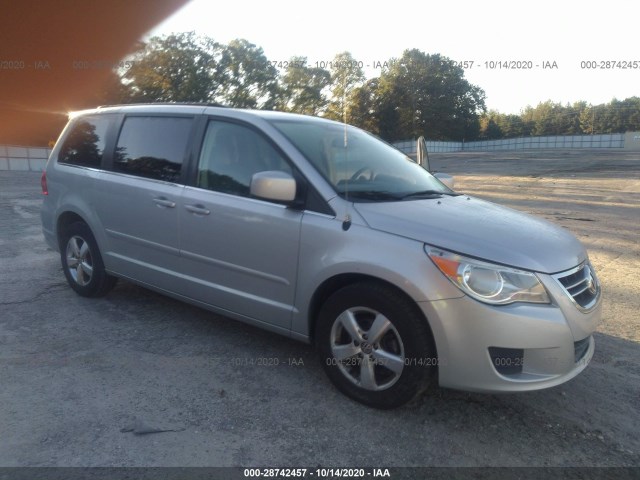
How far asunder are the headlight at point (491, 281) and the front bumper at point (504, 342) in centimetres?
4

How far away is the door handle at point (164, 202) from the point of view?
3914mm

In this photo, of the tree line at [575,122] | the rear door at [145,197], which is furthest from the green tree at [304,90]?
the tree line at [575,122]

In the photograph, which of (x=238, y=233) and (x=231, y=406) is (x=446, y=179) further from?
(x=231, y=406)

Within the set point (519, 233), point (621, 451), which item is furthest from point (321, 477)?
point (519, 233)

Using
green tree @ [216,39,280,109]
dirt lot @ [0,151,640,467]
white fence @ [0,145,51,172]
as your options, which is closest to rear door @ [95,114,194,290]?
dirt lot @ [0,151,640,467]

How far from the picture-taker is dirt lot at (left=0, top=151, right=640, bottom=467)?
262 cm

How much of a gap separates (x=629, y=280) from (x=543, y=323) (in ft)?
12.2

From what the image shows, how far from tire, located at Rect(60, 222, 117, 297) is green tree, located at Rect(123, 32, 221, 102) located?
2054 centimetres

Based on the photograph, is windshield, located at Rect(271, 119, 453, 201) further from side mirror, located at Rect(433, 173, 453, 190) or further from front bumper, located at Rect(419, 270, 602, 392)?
front bumper, located at Rect(419, 270, 602, 392)

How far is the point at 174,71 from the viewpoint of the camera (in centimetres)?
2975

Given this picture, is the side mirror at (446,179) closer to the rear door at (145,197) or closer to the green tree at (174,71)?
the rear door at (145,197)

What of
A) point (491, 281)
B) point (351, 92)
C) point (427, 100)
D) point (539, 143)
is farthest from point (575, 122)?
point (491, 281)

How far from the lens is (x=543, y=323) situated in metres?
2.67

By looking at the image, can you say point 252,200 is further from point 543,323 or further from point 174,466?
point 543,323
